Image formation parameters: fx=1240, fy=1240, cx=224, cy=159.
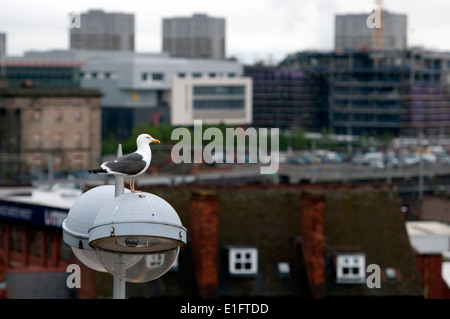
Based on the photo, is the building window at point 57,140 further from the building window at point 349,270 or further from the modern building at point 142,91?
the building window at point 349,270

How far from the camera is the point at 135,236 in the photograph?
37.0ft

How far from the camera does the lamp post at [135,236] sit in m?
11.3

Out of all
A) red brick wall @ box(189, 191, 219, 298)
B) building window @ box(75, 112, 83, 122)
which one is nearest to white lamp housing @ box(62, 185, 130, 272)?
red brick wall @ box(189, 191, 219, 298)

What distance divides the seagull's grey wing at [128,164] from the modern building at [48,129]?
124m

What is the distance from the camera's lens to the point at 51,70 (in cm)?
17925

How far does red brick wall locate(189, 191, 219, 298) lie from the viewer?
38688 millimetres

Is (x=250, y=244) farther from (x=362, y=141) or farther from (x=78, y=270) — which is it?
(x=362, y=141)

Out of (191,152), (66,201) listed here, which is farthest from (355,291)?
(191,152)

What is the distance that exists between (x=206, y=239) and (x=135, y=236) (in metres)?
27.8

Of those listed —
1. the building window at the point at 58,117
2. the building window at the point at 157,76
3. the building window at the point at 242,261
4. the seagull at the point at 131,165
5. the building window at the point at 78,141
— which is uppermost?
the building window at the point at 157,76

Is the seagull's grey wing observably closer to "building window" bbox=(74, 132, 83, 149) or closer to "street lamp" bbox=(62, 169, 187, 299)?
"street lamp" bbox=(62, 169, 187, 299)

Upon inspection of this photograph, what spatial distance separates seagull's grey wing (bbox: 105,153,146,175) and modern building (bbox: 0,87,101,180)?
124 m

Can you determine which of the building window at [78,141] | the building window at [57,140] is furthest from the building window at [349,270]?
the building window at [78,141]

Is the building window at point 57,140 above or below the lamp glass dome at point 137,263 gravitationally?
below
